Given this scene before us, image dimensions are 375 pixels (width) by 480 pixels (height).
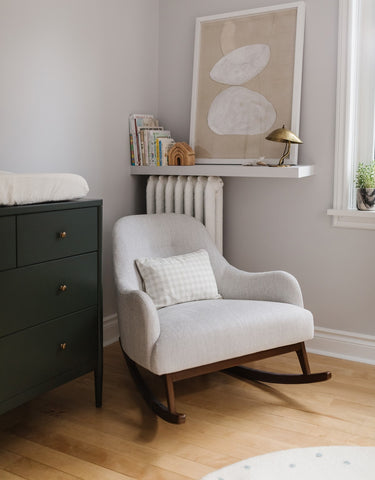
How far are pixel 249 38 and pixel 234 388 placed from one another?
1.88m

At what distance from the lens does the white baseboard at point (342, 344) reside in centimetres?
286

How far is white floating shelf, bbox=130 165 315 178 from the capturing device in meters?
2.72

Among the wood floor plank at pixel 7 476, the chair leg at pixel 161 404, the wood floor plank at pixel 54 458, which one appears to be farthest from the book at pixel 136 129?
the wood floor plank at pixel 7 476

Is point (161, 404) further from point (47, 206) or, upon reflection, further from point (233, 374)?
point (47, 206)

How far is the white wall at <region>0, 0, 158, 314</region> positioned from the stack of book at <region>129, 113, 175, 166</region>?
46mm

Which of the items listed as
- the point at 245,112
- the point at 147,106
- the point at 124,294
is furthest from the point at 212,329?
the point at 147,106

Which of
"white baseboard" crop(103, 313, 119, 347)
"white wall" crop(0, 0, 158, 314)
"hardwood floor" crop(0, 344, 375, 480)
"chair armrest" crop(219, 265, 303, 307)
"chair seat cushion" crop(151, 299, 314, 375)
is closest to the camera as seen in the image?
"hardwood floor" crop(0, 344, 375, 480)

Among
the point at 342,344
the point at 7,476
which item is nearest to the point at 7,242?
the point at 7,476

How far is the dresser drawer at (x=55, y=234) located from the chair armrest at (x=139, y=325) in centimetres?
27

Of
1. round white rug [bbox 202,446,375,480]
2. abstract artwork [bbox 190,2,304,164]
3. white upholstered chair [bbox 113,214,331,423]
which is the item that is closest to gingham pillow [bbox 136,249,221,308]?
white upholstered chair [bbox 113,214,331,423]

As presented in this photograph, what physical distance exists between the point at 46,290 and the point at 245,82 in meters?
1.70

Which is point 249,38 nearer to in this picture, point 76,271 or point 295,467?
point 76,271

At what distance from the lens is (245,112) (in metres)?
3.03

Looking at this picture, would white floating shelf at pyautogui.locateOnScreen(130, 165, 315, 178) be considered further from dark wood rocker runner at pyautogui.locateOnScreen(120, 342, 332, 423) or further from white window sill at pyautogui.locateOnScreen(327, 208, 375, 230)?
dark wood rocker runner at pyautogui.locateOnScreen(120, 342, 332, 423)
